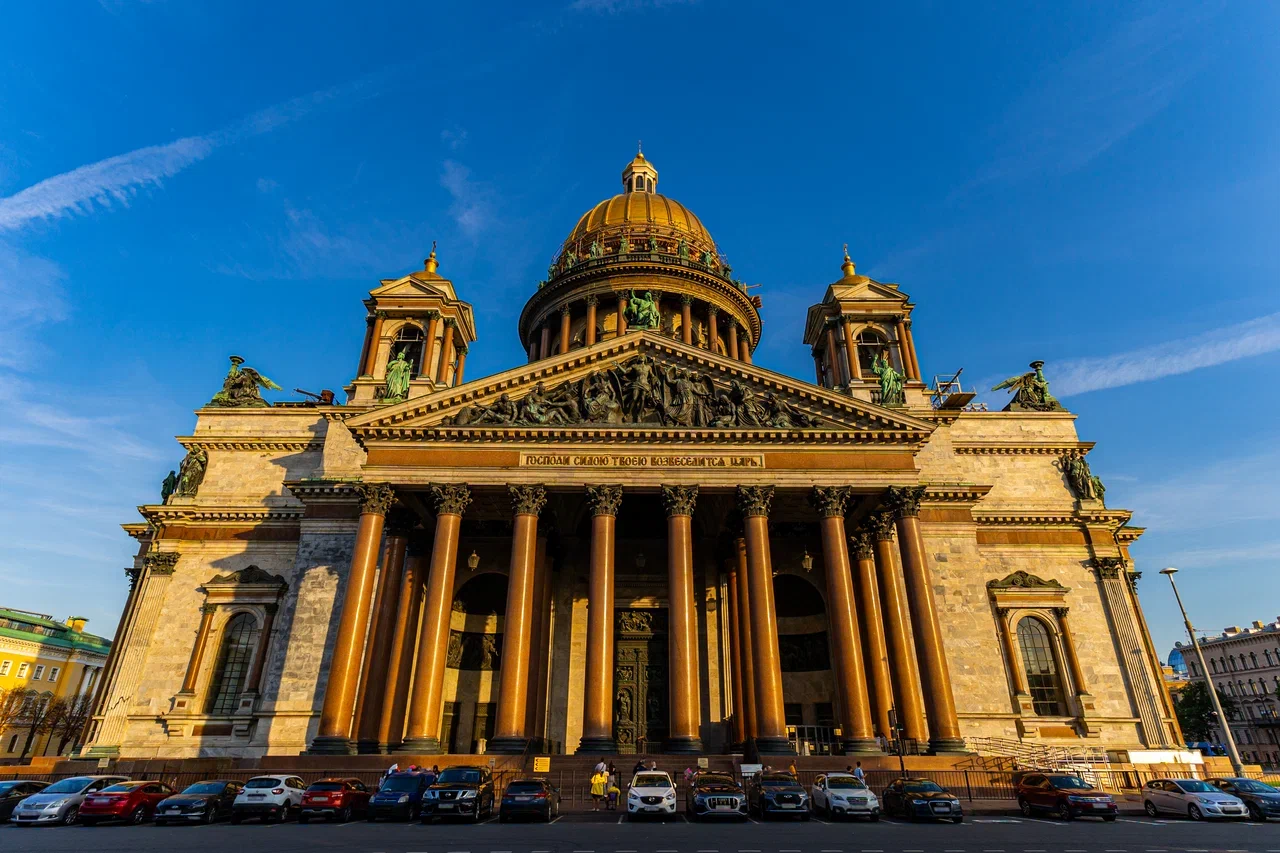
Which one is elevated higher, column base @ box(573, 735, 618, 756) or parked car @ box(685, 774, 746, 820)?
column base @ box(573, 735, 618, 756)

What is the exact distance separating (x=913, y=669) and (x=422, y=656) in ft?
60.0

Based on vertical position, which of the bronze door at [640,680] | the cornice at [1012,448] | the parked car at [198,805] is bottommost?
the parked car at [198,805]

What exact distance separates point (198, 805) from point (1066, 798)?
2337 cm

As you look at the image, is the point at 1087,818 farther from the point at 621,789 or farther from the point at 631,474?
the point at 631,474

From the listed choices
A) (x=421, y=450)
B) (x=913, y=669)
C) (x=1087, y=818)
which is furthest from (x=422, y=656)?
(x=1087, y=818)

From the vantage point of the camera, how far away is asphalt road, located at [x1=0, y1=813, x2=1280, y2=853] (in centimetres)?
1346

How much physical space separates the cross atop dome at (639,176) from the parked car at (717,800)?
177 ft

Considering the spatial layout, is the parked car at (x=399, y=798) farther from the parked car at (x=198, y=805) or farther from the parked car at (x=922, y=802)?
the parked car at (x=922, y=802)

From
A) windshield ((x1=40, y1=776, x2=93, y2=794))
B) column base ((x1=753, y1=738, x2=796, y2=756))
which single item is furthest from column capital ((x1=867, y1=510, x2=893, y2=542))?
windshield ((x1=40, y1=776, x2=93, y2=794))

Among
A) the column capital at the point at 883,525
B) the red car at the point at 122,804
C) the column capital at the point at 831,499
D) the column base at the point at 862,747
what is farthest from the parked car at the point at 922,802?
the red car at the point at 122,804

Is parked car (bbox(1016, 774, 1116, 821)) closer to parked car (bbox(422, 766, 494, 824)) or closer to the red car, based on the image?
parked car (bbox(422, 766, 494, 824))

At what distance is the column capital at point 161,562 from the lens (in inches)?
1374

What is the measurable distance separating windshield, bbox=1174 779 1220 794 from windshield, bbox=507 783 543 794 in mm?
18491

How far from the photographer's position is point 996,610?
34.6 metres
